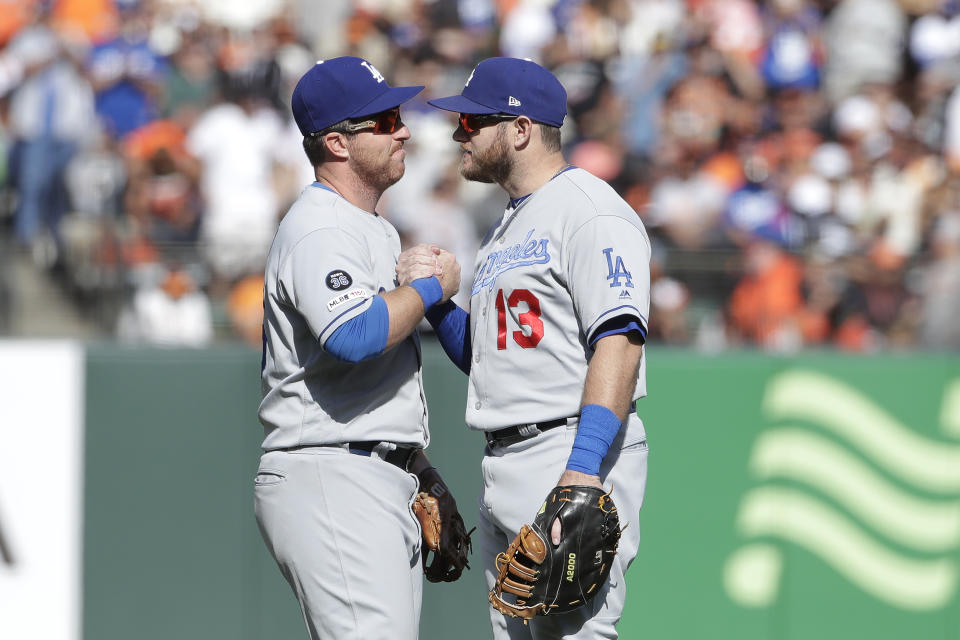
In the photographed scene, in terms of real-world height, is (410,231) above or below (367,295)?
above

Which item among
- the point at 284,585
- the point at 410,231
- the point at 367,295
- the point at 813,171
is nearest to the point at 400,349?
the point at 367,295

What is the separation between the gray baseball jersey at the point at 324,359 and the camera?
11.7 ft

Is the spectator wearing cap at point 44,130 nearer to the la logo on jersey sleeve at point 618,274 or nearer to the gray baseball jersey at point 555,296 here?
the gray baseball jersey at point 555,296

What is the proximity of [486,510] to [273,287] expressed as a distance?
3.08ft

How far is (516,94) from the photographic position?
3.68 meters

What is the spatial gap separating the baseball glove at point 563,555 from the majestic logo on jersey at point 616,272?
574 mm

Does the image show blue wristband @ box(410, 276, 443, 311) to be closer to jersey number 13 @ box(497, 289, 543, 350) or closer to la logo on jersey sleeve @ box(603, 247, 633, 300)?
jersey number 13 @ box(497, 289, 543, 350)

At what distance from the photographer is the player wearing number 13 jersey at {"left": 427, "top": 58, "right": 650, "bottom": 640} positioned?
11.2ft

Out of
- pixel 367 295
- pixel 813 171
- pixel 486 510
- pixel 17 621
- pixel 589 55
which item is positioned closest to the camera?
pixel 367 295

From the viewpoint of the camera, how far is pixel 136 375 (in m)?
5.31

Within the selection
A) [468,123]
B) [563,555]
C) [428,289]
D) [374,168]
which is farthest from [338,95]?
[563,555]

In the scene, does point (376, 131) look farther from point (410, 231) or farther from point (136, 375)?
point (410, 231)

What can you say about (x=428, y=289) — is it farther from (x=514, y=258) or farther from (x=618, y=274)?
(x=618, y=274)

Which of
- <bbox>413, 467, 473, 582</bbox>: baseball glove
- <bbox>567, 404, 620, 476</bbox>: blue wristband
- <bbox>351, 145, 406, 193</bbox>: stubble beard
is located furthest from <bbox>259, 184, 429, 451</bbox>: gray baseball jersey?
<bbox>567, 404, 620, 476</bbox>: blue wristband
